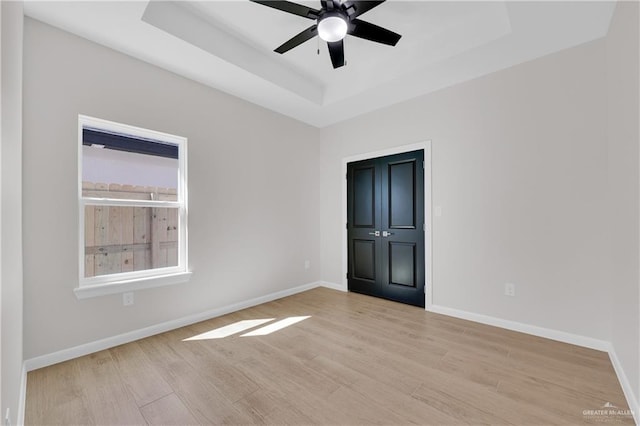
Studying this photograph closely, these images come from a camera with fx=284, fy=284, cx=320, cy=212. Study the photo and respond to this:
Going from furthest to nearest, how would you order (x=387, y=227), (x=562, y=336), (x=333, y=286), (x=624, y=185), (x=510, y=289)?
(x=333, y=286), (x=387, y=227), (x=510, y=289), (x=562, y=336), (x=624, y=185)

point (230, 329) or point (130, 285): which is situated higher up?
point (130, 285)

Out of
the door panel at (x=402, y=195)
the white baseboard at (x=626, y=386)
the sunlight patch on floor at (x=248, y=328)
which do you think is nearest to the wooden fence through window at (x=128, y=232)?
the sunlight patch on floor at (x=248, y=328)

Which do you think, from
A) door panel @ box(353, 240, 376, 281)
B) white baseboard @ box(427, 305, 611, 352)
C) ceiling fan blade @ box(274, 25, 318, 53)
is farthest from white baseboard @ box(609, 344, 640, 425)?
A: ceiling fan blade @ box(274, 25, 318, 53)

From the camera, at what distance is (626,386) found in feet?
6.13

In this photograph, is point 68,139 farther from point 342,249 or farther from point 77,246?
point 342,249

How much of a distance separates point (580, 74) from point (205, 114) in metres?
3.77

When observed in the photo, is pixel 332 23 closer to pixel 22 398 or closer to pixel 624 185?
pixel 624 185

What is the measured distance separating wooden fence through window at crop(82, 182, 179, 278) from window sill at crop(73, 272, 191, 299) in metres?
0.16

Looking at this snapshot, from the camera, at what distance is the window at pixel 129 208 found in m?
2.54

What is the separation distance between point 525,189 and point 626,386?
1.70m

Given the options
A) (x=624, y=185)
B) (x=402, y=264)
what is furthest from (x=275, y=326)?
(x=624, y=185)

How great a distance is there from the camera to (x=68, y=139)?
2.38 meters

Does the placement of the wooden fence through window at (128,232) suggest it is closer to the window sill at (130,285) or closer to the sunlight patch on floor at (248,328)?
the window sill at (130,285)

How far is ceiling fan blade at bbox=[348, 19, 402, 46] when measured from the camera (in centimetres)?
222
